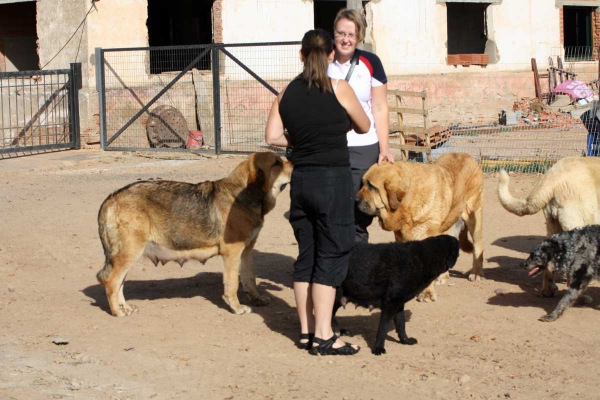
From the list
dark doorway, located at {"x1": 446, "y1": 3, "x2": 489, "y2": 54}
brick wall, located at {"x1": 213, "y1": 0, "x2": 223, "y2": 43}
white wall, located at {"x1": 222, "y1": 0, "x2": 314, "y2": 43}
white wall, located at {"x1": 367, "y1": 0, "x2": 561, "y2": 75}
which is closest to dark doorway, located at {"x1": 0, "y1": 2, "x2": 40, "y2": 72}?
brick wall, located at {"x1": 213, "y1": 0, "x2": 223, "y2": 43}

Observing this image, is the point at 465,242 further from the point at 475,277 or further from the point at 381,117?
the point at 381,117

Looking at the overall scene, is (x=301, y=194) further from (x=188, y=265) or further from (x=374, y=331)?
(x=188, y=265)

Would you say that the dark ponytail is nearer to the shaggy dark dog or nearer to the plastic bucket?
the shaggy dark dog

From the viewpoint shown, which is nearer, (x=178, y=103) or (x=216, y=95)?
(x=216, y=95)

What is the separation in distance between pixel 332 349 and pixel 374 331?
0.82m

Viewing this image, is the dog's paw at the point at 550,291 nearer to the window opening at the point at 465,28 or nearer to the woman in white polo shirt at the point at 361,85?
the woman in white polo shirt at the point at 361,85

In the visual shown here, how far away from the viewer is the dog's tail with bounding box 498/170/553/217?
7559 millimetres

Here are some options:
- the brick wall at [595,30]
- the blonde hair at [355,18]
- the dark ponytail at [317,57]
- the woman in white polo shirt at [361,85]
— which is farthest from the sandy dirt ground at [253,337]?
the brick wall at [595,30]

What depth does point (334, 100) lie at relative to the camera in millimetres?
5488

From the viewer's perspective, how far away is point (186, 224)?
6.98 meters

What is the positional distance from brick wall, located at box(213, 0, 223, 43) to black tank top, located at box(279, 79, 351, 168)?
1473 cm

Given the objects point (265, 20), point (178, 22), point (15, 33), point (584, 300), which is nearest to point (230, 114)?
point (265, 20)

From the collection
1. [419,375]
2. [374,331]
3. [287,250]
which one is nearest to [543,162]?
[287,250]

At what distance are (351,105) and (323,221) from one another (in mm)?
792
